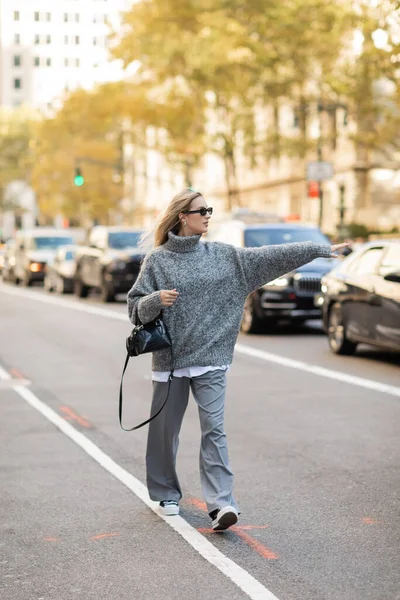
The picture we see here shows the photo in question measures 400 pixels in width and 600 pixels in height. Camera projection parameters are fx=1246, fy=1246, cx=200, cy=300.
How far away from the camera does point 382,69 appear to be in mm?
30219

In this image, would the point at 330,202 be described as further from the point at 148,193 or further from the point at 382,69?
the point at 148,193

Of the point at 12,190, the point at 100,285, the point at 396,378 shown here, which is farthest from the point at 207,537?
the point at 12,190

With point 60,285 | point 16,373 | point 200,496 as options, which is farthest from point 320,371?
point 60,285

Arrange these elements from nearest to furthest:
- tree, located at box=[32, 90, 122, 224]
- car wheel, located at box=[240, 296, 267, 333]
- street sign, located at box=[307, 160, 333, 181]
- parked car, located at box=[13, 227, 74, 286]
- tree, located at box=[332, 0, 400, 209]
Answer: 1. car wheel, located at box=[240, 296, 267, 333]
2. tree, located at box=[332, 0, 400, 209]
3. street sign, located at box=[307, 160, 333, 181]
4. parked car, located at box=[13, 227, 74, 286]
5. tree, located at box=[32, 90, 122, 224]

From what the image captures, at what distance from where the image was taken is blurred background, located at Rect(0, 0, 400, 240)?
35.9 meters

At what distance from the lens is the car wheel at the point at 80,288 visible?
3316 centimetres

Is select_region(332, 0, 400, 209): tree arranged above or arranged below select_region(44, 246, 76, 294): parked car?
above

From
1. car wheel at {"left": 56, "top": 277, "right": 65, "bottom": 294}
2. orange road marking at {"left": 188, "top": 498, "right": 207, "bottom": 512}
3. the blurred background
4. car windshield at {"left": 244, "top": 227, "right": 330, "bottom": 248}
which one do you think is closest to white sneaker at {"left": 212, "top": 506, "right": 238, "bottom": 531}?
orange road marking at {"left": 188, "top": 498, "right": 207, "bottom": 512}

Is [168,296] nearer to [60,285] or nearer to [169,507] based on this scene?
[169,507]

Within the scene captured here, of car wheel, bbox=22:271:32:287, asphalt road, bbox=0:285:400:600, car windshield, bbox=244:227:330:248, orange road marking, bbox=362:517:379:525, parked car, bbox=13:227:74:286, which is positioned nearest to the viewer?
asphalt road, bbox=0:285:400:600

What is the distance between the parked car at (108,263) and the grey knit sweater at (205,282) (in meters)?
22.3

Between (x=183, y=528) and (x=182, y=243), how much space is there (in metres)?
1.48

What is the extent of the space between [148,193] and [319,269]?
7322cm

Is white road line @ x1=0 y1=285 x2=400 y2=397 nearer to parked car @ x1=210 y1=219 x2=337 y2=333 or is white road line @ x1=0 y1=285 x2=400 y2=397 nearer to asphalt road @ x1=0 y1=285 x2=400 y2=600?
asphalt road @ x1=0 y1=285 x2=400 y2=600
